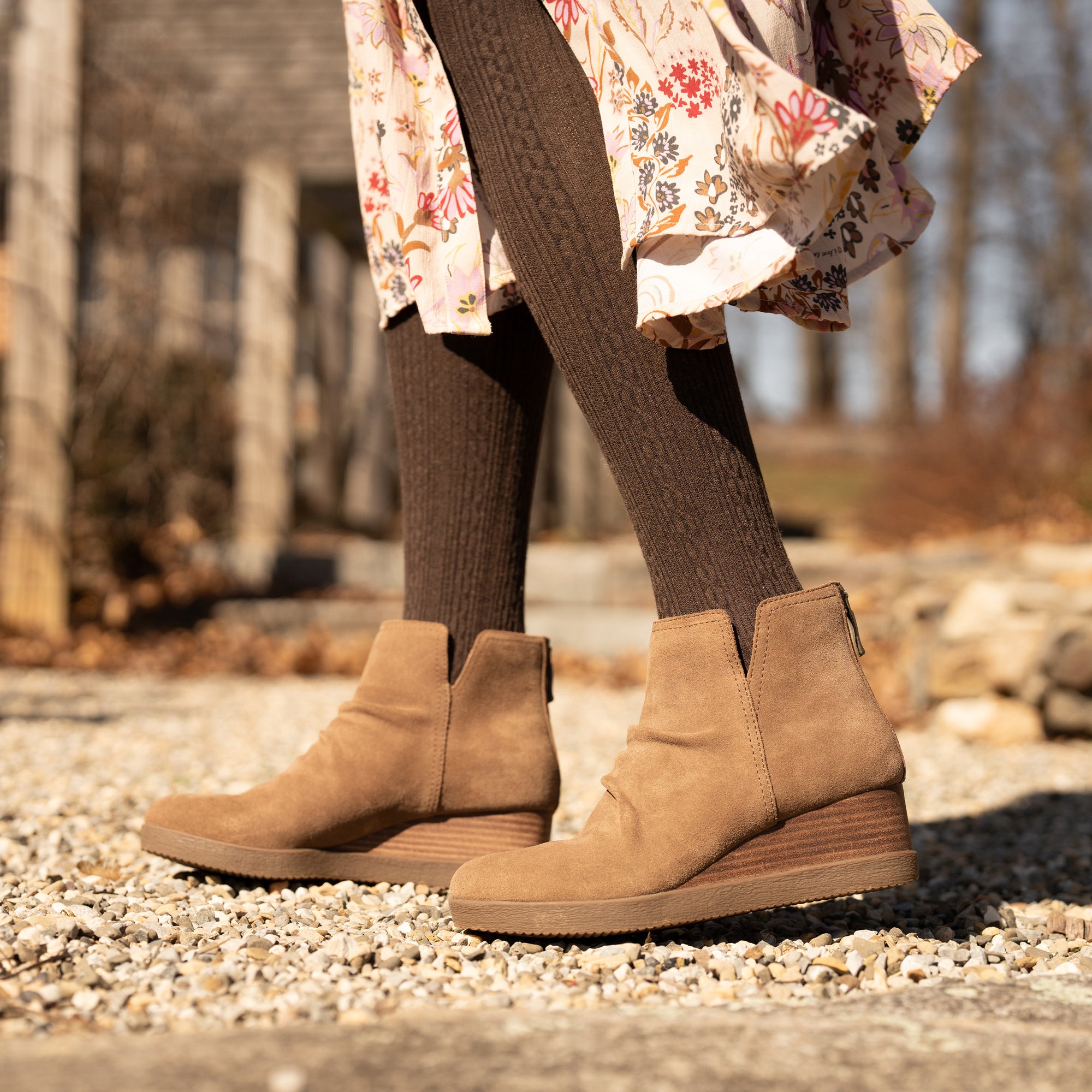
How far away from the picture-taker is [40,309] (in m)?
3.82

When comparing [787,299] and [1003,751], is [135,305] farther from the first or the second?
[787,299]

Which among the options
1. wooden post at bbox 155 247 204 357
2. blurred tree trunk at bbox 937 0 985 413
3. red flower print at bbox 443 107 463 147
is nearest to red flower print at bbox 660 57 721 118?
red flower print at bbox 443 107 463 147

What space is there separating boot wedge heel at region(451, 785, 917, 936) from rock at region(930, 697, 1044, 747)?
6.54 feet

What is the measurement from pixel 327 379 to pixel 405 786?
16.2ft

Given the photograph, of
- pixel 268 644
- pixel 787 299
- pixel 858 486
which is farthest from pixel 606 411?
pixel 858 486

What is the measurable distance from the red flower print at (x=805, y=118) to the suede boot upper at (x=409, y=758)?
595 millimetres

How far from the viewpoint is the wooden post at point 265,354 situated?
4656mm

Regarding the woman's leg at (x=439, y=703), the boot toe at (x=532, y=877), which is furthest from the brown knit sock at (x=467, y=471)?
the boot toe at (x=532, y=877)

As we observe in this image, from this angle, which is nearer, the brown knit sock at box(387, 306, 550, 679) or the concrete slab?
the concrete slab

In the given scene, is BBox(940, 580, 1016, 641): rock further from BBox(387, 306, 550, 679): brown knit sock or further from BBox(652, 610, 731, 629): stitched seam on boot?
BBox(652, 610, 731, 629): stitched seam on boot

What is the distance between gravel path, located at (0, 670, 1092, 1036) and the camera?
33.7 inches

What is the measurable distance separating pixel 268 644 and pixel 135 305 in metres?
1.70

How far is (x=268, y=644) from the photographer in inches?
155

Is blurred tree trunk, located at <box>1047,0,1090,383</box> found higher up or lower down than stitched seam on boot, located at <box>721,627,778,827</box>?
higher up
